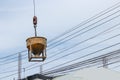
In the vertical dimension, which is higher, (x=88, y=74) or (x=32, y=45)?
A: (x=32, y=45)

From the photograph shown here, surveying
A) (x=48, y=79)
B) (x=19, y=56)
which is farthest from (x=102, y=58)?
(x=19, y=56)

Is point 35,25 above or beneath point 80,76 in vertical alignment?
above

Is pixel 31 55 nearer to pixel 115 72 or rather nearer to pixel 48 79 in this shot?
pixel 48 79

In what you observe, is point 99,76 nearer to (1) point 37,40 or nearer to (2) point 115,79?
(2) point 115,79

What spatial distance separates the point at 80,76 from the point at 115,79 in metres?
1.53

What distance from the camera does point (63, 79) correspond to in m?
17.0

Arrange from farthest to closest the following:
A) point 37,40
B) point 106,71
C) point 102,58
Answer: point 102,58, point 106,71, point 37,40

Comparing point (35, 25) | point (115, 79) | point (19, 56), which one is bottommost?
point (115, 79)

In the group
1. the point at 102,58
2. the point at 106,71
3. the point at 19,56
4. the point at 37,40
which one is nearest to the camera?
the point at 37,40

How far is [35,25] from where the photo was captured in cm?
1730

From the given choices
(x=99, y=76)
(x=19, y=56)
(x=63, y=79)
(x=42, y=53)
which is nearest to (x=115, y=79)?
(x=99, y=76)

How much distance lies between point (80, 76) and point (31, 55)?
7.49 feet

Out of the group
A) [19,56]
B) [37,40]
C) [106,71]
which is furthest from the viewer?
[19,56]

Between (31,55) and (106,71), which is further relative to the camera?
(106,71)
